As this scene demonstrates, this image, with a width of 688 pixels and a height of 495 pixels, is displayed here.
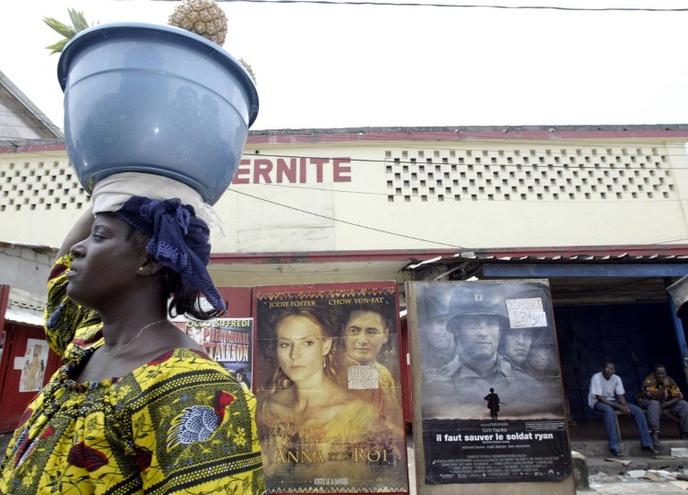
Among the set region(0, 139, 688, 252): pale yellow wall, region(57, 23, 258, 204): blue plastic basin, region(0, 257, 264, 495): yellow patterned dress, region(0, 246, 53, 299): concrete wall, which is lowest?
region(0, 257, 264, 495): yellow patterned dress

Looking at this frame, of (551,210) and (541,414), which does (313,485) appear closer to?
(541,414)

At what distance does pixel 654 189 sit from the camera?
9.48 m

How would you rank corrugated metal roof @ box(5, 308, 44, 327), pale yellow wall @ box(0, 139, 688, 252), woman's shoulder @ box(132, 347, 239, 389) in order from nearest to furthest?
woman's shoulder @ box(132, 347, 239, 389) < corrugated metal roof @ box(5, 308, 44, 327) < pale yellow wall @ box(0, 139, 688, 252)

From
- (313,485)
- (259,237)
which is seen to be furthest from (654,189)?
(313,485)

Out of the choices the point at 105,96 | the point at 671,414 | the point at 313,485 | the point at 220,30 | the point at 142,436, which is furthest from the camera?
the point at 671,414

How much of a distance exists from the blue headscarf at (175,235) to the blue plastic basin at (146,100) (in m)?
0.10

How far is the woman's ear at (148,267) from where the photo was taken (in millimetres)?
1248

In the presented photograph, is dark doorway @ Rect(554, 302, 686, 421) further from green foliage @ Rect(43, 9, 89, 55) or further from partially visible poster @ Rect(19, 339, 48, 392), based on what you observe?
green foliage @ Rect(43, 9, 89, 55)

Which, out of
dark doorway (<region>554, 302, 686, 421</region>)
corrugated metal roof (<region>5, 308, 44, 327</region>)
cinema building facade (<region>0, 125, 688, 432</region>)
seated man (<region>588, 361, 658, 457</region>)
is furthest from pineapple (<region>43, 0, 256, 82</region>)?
dark doorway (<region>554, 302, 686, 421</region>)

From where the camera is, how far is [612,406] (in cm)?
698

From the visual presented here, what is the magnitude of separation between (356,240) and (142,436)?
26.1 ft

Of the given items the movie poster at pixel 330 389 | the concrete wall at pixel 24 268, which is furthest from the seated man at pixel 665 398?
the concrete wall at pixel 24 268

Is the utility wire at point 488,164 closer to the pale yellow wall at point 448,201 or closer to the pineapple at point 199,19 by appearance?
the pale yellow wall at point 448,201

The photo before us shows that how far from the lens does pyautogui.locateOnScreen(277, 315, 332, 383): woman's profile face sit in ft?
14.7
